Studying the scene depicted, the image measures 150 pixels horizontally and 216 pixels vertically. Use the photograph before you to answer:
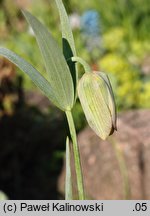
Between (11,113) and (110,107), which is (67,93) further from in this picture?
(11,113)

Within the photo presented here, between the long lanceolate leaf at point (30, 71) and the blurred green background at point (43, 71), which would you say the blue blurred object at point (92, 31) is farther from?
the long lanceolate leaf at point (30, 71)

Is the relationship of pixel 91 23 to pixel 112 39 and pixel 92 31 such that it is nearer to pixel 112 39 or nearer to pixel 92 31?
pixel 92 31

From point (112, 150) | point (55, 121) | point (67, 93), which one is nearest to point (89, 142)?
point (112, 150)

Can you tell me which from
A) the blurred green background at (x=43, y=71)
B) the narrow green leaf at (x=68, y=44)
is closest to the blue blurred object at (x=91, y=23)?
the blurred green background at (x=43, y=71)

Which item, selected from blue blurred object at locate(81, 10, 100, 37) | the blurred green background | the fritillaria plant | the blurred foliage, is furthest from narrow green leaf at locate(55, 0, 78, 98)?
blue blurred object at locate(81, 10, 100, 37)

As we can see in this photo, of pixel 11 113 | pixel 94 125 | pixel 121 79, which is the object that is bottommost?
pixel 94 125

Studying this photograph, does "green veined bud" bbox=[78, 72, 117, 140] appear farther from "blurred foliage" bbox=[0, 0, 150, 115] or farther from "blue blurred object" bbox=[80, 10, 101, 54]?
"blue blurred object" bbox=[80, 10, 101, 54]
